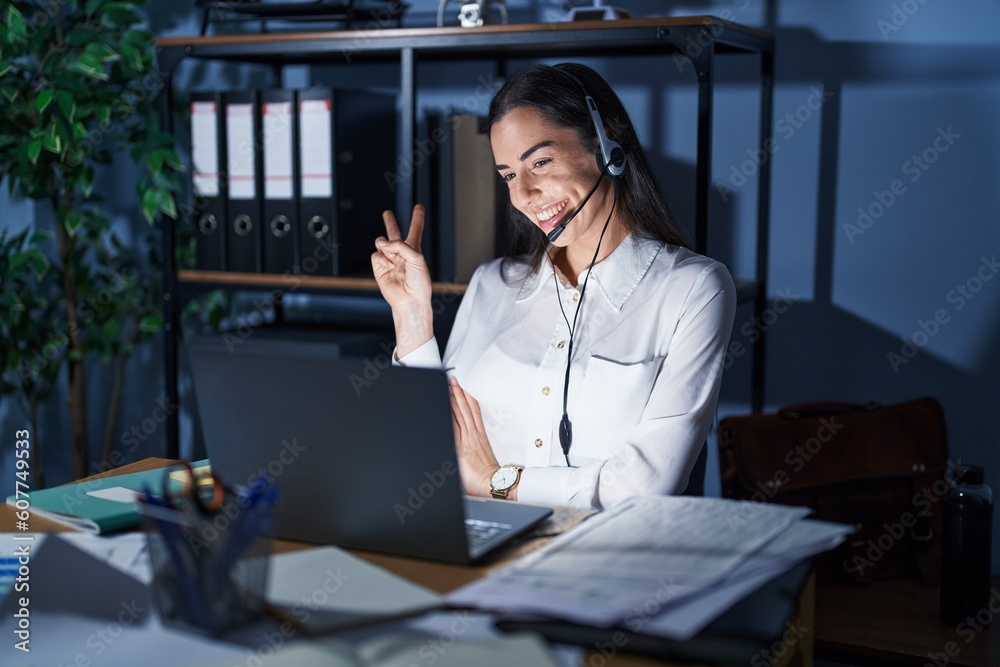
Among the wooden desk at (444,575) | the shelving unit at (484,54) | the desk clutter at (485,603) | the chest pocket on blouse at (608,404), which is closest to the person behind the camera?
the desk clutter at (485,603)

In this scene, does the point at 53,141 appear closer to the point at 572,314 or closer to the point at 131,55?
the point at 131,55

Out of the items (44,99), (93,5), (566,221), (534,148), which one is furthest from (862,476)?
(93,5)

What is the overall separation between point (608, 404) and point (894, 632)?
0.61 metres

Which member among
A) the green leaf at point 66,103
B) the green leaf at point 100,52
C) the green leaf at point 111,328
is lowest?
the green leaf at point 111,328

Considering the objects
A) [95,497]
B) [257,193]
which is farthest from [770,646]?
[257,193]

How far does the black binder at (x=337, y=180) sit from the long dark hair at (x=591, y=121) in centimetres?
50

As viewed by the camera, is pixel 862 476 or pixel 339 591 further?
pixel 862 476

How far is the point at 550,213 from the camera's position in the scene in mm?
1624

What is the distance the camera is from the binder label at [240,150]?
214cm

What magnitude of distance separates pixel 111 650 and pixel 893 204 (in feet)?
5.48

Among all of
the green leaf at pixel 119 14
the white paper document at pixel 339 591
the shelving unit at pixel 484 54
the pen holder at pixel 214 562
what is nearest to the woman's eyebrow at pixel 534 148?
the shelving unit at pixel 484 54

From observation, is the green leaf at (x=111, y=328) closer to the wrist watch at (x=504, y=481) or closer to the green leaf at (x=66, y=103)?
the green leaf at (x=66, y=103)

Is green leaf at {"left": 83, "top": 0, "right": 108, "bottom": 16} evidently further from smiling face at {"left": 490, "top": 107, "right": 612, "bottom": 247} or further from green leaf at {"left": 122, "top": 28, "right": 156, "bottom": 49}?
smiling face at {"left": 490, "top": 107, "right": 612, "bottom": 247}

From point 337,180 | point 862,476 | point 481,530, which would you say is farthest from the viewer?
point 337,180
